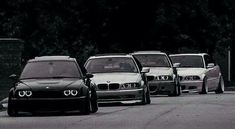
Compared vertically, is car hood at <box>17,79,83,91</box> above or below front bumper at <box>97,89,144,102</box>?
above

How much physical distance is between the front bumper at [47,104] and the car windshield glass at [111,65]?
6.23 meters

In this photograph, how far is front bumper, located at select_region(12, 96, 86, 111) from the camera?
21891mm

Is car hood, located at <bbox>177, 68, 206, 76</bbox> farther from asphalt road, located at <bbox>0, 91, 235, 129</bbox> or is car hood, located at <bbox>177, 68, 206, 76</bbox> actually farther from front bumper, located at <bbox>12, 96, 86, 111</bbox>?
front bumper, located at <bbox>12, 96, 86, 111</bbox>

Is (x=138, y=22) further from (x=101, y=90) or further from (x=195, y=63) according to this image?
(x=101, y=90)

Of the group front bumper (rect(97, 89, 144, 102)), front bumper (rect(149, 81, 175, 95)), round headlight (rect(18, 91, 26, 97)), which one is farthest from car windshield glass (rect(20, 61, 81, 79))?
front bumper (rect(149, 81, 175, 95))

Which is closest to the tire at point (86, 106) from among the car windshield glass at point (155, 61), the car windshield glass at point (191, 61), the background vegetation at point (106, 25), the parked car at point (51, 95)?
the parked car at point (51, 95)

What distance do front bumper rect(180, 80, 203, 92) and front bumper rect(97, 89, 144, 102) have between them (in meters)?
11.2

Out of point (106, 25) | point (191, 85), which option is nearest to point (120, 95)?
point (191, 85)

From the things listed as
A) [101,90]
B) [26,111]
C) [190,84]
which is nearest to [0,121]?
[26,111]

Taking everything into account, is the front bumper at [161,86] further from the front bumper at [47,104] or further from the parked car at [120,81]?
the front bumper at [47,104]

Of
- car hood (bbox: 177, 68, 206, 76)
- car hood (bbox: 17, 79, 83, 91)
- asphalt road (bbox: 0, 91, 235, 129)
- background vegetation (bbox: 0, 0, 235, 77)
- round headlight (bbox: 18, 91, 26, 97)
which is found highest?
background vegetation (bbox: 0, 0, 235, 77)

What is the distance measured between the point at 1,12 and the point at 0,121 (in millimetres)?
31538

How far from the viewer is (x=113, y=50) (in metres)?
50.4

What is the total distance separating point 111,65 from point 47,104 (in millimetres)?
6812
